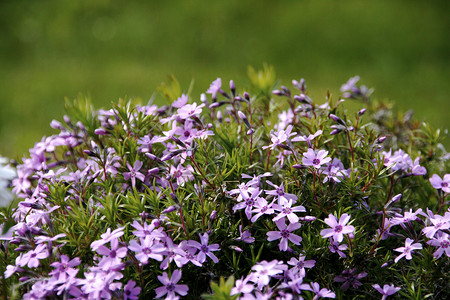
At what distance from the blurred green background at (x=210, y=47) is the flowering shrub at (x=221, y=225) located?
4356 millimetres

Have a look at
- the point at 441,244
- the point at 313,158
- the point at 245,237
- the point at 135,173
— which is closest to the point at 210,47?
the point at 135,173

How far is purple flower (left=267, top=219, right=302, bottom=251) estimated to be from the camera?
2.07 m

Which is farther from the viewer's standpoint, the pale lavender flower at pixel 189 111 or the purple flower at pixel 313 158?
the pale lavender flower at pixel 189 111

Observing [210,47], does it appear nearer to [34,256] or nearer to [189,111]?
[189,111]

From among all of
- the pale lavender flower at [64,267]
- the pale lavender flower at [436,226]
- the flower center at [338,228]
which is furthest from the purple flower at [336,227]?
the pale lavender flower at [64,267]

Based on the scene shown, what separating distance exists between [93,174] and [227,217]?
0.70 metres

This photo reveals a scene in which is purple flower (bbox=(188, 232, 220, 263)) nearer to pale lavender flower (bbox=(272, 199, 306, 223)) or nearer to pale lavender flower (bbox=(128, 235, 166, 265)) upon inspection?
pale lavender flower (bbox=(128, 235, 166, 265))

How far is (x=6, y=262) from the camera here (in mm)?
2188

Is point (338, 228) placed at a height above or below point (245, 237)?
below

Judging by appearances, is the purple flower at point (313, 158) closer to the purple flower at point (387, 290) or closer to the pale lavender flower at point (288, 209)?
the pale lavender flower at point (288, 209)

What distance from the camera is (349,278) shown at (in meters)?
2.19

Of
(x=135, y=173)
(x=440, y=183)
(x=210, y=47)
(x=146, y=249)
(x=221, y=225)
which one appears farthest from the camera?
(x=210, y=47)

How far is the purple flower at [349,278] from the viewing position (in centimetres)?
217

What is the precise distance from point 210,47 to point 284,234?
20.9 feet
